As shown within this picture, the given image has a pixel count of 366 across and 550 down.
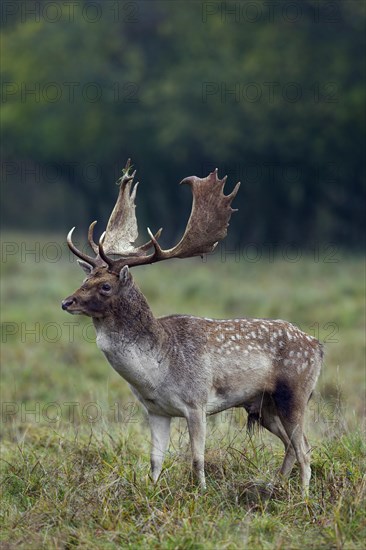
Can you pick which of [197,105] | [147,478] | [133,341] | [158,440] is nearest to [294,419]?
[158,440]

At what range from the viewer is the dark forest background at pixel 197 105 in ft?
127

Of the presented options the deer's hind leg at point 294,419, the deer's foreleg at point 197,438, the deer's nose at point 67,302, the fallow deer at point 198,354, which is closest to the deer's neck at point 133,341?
the fallow deer at point 198,354

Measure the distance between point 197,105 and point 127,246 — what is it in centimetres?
3437


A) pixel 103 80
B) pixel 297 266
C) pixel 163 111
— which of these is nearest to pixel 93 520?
pixel 297 266

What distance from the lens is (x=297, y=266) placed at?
30.9 meters

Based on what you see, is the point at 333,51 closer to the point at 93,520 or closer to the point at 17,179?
the point at 17,179

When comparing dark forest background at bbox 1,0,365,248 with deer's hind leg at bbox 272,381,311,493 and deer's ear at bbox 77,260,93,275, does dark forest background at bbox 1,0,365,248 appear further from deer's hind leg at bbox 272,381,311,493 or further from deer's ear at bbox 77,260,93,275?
deer's hind leg at bbox 272,381,311,493

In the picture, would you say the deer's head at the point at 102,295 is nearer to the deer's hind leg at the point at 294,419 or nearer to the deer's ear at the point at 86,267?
the deer's ear at the point at 86,267

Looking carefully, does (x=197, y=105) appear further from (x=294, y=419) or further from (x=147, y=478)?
(x=147, y=478)

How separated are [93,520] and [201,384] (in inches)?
52.5

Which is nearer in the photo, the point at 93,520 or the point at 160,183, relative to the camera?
the point at 93,520

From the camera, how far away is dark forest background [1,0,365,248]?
38625 mm

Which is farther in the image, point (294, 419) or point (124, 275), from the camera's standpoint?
point (294, 419)

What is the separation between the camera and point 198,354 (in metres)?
8.23
